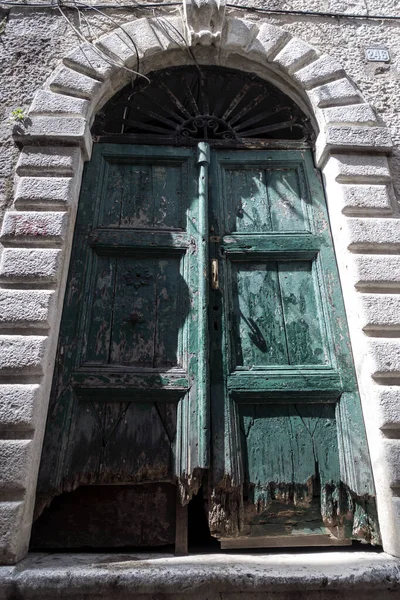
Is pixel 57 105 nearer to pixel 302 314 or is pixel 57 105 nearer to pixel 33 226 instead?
pixel 33 226

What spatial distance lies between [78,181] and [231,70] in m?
1.76

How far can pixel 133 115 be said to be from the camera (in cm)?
400

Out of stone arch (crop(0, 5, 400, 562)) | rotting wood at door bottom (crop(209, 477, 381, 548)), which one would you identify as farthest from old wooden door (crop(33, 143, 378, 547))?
stone arch (crop(0, 5, 400, 562))

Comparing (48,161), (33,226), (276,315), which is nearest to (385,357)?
(276,315)

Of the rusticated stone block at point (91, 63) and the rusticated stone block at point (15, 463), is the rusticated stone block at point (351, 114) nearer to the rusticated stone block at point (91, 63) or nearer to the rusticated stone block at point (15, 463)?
the rusticated stone block at point (91, 63)

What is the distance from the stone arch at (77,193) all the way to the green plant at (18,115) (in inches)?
3.1

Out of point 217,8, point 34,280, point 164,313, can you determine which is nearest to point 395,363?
point 164,313

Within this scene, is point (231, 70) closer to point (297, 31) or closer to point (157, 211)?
point (297, 31)

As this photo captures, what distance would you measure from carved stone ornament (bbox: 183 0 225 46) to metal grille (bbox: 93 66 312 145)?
0.24 m

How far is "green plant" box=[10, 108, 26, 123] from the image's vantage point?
3.30 metres

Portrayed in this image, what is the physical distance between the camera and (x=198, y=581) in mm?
2012

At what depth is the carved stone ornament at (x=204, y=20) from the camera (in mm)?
3744

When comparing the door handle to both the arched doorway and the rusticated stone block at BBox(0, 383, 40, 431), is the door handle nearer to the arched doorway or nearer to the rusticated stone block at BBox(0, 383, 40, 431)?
the arched doorway

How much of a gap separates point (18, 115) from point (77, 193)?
0.75 m
